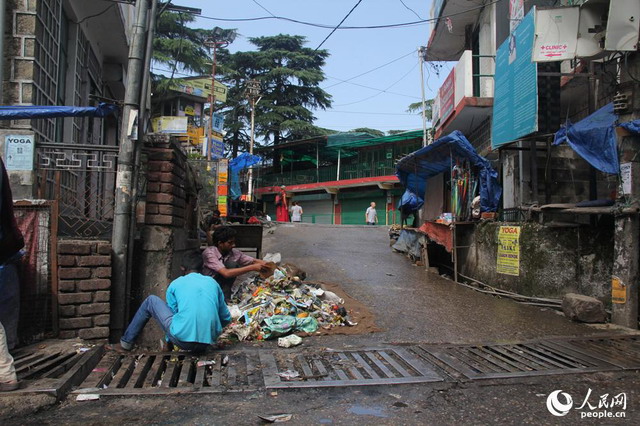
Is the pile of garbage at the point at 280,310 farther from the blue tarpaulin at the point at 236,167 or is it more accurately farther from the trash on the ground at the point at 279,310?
the blue tarpaulin at the point at 236,167

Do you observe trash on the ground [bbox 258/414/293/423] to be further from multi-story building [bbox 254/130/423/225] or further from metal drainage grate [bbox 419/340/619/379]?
multi-story building [bbox 254/130/423/225]

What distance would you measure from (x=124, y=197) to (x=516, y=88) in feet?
24.7

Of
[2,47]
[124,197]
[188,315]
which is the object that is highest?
[2,47]

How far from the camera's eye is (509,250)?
8172 mm

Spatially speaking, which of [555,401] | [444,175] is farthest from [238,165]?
[555,401]

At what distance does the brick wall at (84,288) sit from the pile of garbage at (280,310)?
4.32 feet

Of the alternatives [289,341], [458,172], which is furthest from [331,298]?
[458,172]

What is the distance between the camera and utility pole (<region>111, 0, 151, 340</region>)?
487 centimetres

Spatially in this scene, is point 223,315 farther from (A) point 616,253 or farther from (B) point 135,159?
(A) point 616,253

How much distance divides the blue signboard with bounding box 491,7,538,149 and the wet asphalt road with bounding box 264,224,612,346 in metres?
3.21

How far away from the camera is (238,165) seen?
792 inches

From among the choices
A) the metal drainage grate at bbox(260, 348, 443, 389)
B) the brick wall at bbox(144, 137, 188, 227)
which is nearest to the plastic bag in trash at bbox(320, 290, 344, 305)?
the metal drainage grate at bbox(260, 348, 443, 389)

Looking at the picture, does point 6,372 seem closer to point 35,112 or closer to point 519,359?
point 35,112

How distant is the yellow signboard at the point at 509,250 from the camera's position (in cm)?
798
